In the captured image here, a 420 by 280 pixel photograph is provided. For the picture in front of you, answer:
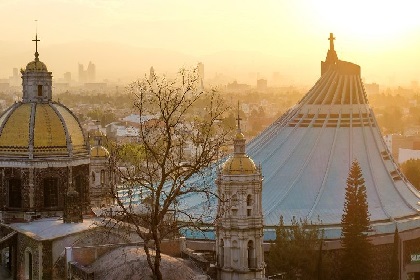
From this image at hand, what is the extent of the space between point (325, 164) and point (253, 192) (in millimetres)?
15938

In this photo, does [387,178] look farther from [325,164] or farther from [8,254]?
[8,254]

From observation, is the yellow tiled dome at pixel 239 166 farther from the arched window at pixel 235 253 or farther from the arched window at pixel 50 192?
the arched window at pixel 50 192

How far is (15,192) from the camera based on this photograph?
1101 inches

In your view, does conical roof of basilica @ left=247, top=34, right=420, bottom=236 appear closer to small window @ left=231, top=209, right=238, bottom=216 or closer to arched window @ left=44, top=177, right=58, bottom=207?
small window @ left=231, top=209, right=238, bottom=216

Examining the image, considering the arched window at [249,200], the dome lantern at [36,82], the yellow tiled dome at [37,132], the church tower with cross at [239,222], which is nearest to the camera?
the church tower with cross at [239,222]

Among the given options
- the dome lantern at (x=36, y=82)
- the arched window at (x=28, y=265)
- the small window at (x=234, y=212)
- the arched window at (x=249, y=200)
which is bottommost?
the arched window at (x=28, y=265)

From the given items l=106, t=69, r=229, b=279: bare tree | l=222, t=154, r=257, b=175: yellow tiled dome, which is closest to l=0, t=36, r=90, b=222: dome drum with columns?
l=106, t=69, r=229, b=279: bare tree

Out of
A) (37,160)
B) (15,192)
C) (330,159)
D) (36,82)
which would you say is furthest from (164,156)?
(330,159)

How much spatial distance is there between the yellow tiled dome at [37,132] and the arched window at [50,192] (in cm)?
91

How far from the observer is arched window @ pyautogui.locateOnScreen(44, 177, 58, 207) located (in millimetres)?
27906

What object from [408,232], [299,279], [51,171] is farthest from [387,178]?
[51,171]

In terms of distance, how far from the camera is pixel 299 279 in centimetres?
3198

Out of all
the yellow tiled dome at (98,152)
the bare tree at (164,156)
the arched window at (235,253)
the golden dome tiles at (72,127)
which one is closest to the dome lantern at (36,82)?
the golden dome tiles at (72,127)

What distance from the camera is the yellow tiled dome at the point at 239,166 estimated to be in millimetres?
27359
